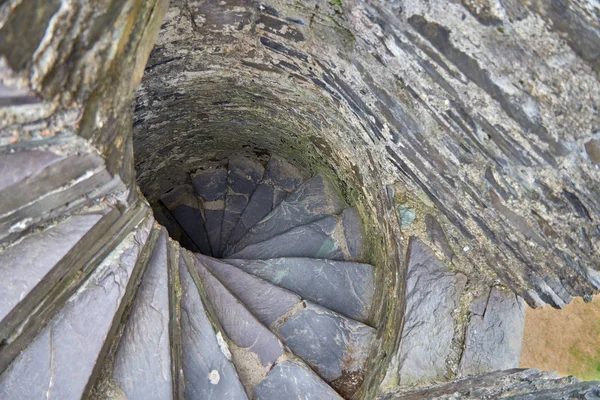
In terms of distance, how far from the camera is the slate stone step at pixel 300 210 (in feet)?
14.9

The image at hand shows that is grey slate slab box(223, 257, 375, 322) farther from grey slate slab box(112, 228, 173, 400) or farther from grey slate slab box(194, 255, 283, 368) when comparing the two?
grey slate slab box(112, 228, 173, 400)

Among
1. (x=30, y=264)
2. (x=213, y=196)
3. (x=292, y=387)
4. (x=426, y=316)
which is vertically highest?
(x=426, y=316)

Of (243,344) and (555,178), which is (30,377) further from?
(555,178)

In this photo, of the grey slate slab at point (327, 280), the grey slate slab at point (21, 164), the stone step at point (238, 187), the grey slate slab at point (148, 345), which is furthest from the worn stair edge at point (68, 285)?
the stone step at point (238, 187)

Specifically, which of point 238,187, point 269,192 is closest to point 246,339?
point 269,192

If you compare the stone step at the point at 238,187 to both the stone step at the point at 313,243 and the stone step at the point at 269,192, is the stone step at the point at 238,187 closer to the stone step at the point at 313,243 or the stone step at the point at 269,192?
the stone step at the point at 269,192

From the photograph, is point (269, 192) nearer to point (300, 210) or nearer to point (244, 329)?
point (300, 210)

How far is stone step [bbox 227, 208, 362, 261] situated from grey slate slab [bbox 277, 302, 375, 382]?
2.96 feet

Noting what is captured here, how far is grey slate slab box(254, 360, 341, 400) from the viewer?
2.97 meters

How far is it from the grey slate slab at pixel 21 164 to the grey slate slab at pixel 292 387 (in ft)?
6.45

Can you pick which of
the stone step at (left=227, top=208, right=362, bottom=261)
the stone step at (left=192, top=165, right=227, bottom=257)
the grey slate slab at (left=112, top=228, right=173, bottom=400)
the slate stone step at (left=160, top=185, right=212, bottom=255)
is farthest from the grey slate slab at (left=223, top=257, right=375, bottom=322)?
the slate stone step at (left=160, top=185, right=212, bottom=255)

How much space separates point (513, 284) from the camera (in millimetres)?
2625

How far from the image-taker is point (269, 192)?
517cm

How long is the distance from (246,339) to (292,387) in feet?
1.39
